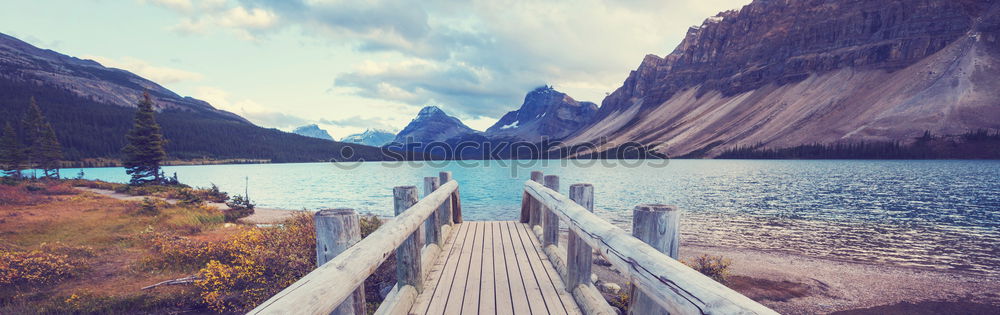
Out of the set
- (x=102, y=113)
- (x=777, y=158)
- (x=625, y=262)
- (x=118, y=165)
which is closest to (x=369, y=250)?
(x=625, y=262)

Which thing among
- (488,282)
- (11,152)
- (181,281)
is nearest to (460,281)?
(488,282)

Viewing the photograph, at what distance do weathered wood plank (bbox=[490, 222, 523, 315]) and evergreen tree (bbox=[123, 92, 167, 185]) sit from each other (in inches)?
1461

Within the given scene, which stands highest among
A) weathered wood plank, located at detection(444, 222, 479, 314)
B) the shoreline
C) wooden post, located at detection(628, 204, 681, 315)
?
wooden post, located at detection(628, 204, 681, 315)

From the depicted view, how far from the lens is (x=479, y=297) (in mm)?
4805

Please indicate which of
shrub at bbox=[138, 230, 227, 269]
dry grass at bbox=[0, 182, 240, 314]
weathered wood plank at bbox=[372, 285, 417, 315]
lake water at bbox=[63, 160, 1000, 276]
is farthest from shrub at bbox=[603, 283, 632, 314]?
lake water at bbox=[63, 160, 1000, 276]

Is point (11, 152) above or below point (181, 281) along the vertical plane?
above

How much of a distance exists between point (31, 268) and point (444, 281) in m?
9.10

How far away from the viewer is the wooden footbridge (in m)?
1.97

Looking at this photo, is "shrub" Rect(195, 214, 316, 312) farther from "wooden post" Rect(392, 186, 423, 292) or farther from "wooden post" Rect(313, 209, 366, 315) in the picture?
"wooden post" Rect(313, 209, 366, 315)

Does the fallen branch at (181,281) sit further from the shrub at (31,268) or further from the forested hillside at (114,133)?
the forested hillside at (114,133)

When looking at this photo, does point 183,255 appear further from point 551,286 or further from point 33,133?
point 33,133

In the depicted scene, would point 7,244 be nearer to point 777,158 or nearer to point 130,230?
point 130,230

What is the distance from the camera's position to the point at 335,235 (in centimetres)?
294

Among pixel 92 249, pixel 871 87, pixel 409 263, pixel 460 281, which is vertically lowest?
pixel 92 249
